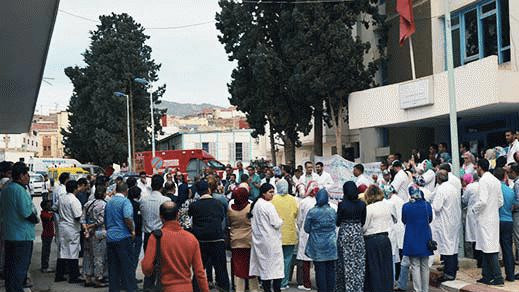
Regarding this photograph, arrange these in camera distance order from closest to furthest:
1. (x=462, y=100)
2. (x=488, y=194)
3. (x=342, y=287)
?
(x=342, y=287), (x=488, y=194), (x=462, y=100)

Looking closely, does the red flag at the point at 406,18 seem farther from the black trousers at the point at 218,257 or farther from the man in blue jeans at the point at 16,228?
the man in blue jeans at the point at 16,228

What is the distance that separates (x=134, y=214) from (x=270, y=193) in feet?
8.63

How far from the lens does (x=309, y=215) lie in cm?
1075

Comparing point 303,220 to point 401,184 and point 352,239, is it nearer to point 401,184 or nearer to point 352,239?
point 352,239

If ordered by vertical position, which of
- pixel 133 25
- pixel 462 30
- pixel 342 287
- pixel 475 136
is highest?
pixel 133 25

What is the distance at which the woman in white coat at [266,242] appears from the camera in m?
10.6

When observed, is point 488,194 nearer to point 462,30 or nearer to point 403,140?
point 462,30

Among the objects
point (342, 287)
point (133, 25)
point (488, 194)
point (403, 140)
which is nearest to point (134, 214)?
point (342, 287)

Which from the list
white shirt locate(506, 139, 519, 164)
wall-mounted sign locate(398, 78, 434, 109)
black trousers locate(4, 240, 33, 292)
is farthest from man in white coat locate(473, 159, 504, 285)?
wall-mounted sign locate(398, 78, 434, 109)

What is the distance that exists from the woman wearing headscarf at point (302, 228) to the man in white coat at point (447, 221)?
7.32 feet

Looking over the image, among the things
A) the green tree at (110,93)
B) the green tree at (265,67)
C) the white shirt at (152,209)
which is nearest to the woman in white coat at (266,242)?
the white shirt at (152,209)

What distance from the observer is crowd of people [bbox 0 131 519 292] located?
9.94 metres

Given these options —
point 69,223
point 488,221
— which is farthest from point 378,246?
point 69,223

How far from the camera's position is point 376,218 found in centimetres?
984
